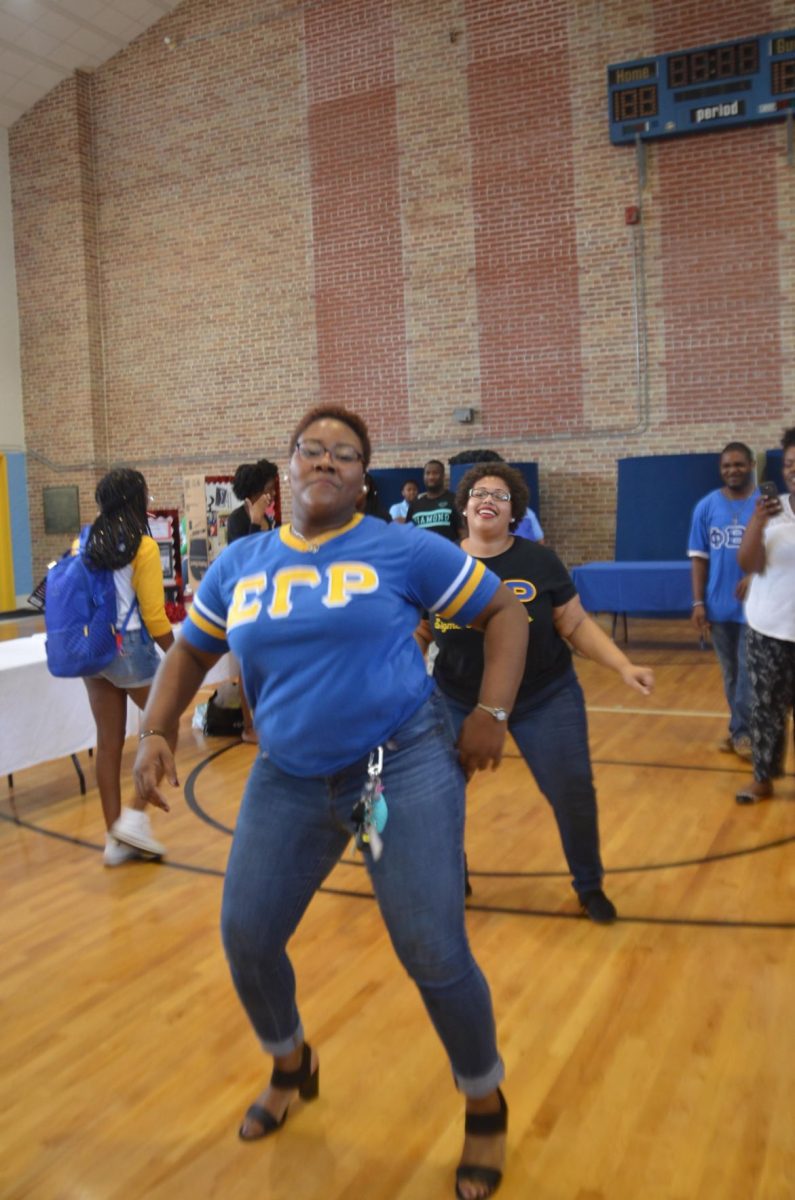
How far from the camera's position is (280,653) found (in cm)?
211

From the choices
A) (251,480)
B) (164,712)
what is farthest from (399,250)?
(164,712)

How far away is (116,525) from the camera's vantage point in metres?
4.42

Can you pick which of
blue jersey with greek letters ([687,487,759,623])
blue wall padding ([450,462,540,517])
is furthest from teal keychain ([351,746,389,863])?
blue wall padding ([450,462,540,517])

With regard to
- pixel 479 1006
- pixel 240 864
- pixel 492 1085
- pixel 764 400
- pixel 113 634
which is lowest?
pixel 492 1085

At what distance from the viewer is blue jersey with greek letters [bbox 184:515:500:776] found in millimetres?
2084

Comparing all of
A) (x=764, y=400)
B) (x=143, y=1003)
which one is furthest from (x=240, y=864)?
(x=764, y=400)

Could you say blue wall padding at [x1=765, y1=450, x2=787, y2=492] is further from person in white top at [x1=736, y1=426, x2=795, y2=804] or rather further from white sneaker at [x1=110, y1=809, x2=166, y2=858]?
white sneaker at [x1=110, y1=809, x2=166, y2=858]

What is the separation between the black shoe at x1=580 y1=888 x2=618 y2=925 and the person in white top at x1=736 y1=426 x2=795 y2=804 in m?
1.51

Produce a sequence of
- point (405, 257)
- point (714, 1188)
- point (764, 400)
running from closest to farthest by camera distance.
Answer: point (714, 1188) → point (764, 400) → point (405, 257)

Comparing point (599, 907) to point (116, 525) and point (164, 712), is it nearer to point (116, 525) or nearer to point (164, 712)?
point (164, 712)

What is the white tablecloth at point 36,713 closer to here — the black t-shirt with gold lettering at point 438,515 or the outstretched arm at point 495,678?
the outstretched arm at point 495,678

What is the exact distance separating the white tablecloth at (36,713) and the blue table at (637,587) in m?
6.00

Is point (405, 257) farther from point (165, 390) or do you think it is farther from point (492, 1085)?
point (492, 1085)

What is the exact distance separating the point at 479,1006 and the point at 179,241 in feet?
47.3
